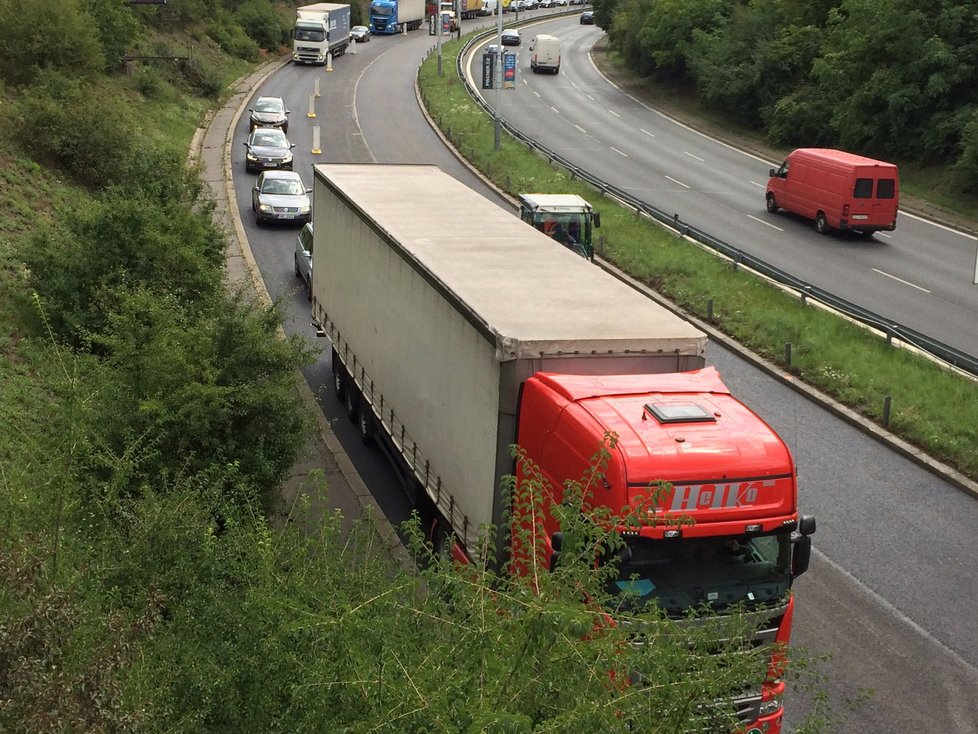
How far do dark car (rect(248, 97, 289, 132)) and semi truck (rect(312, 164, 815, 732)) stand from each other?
3304 cm

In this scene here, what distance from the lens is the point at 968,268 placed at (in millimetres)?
33875

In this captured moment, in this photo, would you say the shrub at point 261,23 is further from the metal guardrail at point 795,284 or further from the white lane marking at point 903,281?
the white lane marking at point 903,281

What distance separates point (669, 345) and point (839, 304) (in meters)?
15.3

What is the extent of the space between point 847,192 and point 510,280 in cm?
2475

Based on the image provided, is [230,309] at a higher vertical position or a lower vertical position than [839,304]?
higher

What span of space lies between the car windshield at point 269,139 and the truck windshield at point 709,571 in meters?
35.1

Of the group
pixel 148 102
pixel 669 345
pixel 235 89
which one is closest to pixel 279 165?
pixel 148 102

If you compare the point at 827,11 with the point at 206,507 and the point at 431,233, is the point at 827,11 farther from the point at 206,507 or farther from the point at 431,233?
the point at 206,507

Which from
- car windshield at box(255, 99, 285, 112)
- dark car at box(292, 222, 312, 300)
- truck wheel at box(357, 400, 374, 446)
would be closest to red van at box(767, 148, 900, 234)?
dark car at box(292, 222, 312, 300)

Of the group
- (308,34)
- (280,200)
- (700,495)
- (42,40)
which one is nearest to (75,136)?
(280,200)

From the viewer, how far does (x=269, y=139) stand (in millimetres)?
42719

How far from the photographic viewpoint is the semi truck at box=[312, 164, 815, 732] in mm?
9633

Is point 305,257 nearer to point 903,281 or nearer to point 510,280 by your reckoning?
point 510,280

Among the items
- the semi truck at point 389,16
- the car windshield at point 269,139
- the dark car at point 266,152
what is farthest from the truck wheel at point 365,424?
the semi truck at point 389,16
